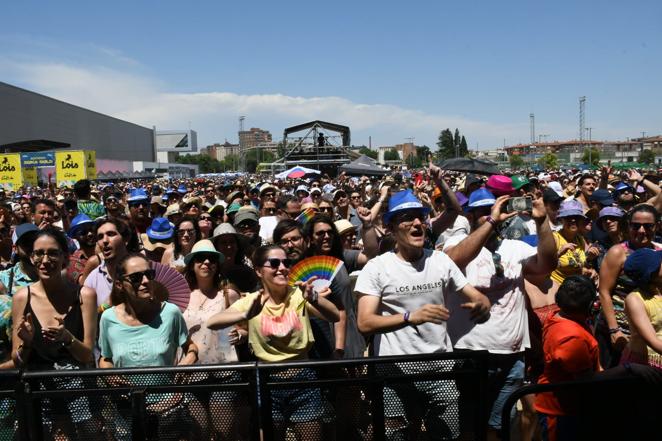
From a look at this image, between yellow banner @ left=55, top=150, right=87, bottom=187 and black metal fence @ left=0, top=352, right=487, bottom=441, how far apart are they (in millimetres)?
22945

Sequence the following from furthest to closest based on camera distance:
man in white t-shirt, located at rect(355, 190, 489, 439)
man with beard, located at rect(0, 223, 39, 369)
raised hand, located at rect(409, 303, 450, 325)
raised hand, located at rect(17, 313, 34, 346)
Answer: man with beard, located at rect(0, 223, 39, 369) → man in white t-shirt, located at rect(355, 190, 489, 439) → raised hand, located at rect(17, 313, 34, 346) → raised hand, located at rect(409, 303, 450, 325)

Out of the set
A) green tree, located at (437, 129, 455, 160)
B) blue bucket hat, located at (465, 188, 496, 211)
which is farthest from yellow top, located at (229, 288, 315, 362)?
green tree, located at (437, 129, 455, 160)

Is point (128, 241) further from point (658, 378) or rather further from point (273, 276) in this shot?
point (658, 378)

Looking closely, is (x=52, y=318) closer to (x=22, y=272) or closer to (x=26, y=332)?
(x=26, y=332)

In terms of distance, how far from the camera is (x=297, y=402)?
8.18 ft

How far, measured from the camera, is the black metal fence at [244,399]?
244 cm

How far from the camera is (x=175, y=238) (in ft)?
18.3

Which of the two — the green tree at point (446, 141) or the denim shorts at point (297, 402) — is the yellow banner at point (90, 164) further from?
the green tree at point (446, 141)

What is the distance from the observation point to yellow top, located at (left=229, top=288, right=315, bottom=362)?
3344mm

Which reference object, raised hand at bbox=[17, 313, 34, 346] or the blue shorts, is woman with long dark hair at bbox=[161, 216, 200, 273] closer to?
raised hand at bbox=[17, 313, 34, 346]

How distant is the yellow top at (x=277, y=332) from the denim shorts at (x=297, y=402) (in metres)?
0.81


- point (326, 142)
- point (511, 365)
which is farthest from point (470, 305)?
point (326, 142)

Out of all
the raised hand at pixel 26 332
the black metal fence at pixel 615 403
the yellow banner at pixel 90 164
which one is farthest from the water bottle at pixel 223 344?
the yellow banner at pixel 90 164

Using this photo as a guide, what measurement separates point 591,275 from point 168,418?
4.23 metres
